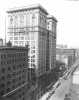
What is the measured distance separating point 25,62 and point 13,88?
3.50 meters

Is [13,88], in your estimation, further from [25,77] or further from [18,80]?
[25,77]

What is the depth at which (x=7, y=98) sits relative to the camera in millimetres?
10648

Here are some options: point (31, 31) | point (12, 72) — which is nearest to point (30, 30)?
point (31, 31)

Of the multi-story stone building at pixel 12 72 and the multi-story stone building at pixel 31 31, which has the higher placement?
the multi-story stone building at pixel 31 31

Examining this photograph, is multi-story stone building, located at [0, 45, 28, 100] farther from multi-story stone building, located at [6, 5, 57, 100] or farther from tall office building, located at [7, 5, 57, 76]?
tall office building, located at [7, 5, 57, 76]

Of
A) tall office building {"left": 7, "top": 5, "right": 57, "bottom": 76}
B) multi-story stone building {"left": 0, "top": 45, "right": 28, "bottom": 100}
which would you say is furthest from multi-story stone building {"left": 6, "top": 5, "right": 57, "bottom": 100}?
multi-story stone building {"left": 0, "top": 45, "right": 28, "bottom": 100}

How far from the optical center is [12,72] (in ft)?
39.4

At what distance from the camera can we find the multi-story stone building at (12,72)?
10914 millimetres

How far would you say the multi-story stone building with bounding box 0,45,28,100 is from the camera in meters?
10.9

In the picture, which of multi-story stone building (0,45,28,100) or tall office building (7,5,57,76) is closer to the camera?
multi-story stone building (0,45,28,100)

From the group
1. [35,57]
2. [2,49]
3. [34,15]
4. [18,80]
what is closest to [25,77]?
[18,80]

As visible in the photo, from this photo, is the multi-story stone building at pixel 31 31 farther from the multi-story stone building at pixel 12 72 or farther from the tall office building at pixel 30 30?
the multi-story stone building at pixel 12 72

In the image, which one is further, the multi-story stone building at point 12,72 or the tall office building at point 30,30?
the tall office building at point 30,30

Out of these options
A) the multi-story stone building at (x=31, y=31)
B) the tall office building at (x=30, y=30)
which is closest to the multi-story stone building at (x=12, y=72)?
the multi-story stone building at (x=31, y=31)
